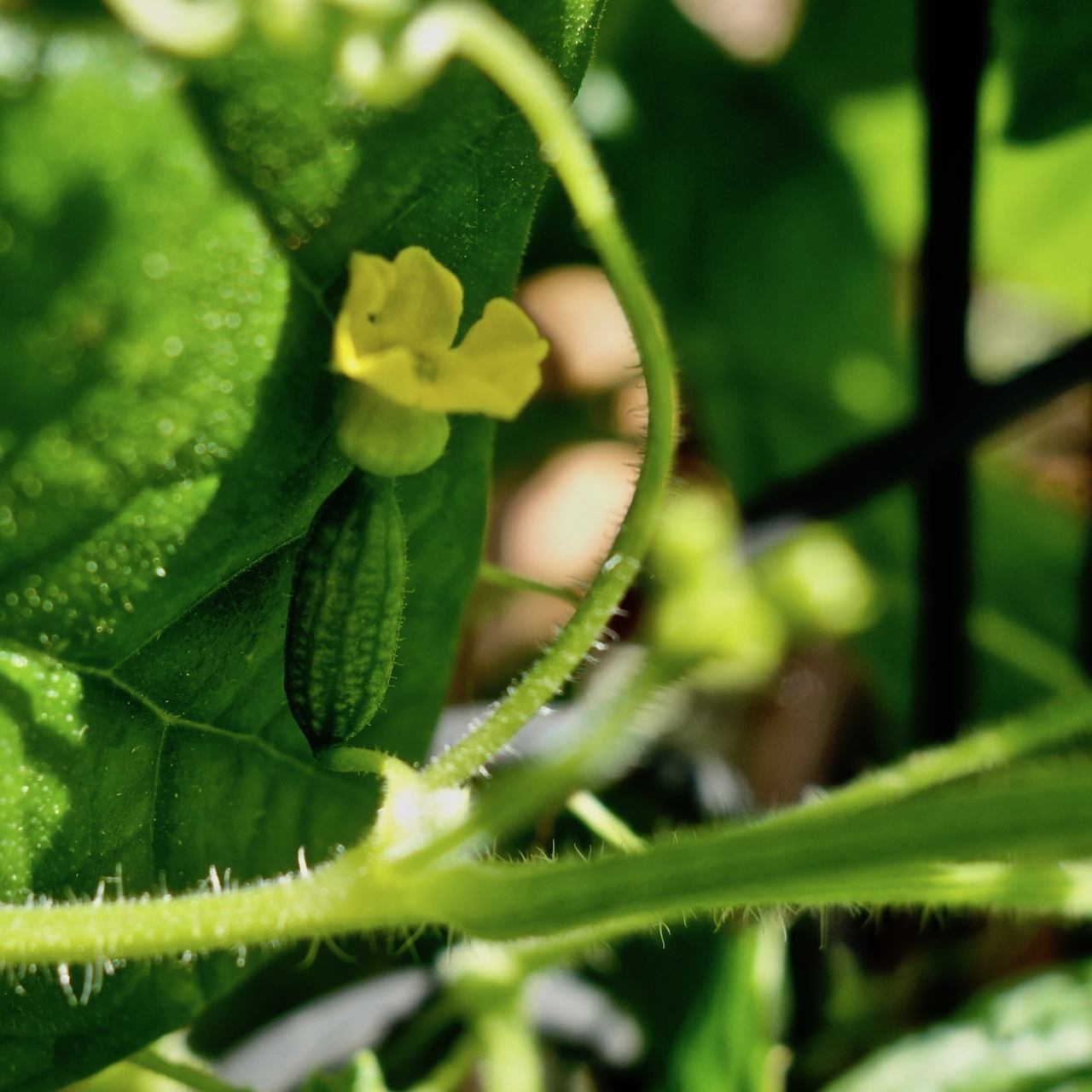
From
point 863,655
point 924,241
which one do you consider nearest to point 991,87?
point 924,241

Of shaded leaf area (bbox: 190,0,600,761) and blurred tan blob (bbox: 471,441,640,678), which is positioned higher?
shaded leaf area (bbox: 190,0,600,761)

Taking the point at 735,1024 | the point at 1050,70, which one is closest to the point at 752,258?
the point at 1050,70

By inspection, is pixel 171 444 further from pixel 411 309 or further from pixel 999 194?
pixel 999 194

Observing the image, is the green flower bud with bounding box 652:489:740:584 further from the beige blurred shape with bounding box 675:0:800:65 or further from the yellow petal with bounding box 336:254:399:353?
the beige blurred shape with bounding box 675:0:800:65

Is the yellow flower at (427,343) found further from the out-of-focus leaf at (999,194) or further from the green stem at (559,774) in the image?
the out-of-focus leaf at (999,194)

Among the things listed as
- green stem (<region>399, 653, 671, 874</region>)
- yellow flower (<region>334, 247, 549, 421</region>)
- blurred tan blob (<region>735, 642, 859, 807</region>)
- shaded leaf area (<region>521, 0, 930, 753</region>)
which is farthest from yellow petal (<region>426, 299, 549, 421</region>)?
blurred tan blob (<region>735, 642, 859, 807</region>)

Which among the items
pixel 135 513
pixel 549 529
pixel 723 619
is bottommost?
pixel 549 529

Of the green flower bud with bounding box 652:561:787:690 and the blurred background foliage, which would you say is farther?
the green flower bud with bounding box 652:561:787:690

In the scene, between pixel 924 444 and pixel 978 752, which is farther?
pixel 924 444
